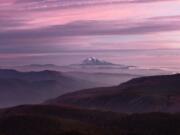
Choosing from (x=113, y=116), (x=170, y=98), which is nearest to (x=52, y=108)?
(x=113, y=116)

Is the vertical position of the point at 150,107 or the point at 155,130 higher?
the point at 155,130

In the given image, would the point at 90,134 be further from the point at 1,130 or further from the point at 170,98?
the point at 170,98

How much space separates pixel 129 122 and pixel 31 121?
2053 cm

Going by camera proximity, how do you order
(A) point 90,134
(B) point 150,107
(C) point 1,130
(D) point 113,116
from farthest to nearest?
A: 1. (B) point 150,107
2. (D) point 113,116
3. (C) point 1,130
4. (A) point 90,134

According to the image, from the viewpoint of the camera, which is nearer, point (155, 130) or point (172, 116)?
point (155, 130)

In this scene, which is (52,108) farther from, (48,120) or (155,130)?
(155,130)

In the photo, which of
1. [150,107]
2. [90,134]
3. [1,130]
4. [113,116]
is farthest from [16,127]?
[150,107]

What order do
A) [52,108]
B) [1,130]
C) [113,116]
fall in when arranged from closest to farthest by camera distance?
[1,130]
[113,116]
[52,108]

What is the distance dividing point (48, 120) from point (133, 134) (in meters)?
20.4

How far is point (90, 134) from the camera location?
335 feet

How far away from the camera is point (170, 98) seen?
18975 cm

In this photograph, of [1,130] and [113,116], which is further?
[113,116]

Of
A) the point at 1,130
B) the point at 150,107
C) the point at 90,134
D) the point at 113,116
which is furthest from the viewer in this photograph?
the point at 150,107

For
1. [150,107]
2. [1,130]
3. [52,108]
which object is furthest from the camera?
[150,107]
